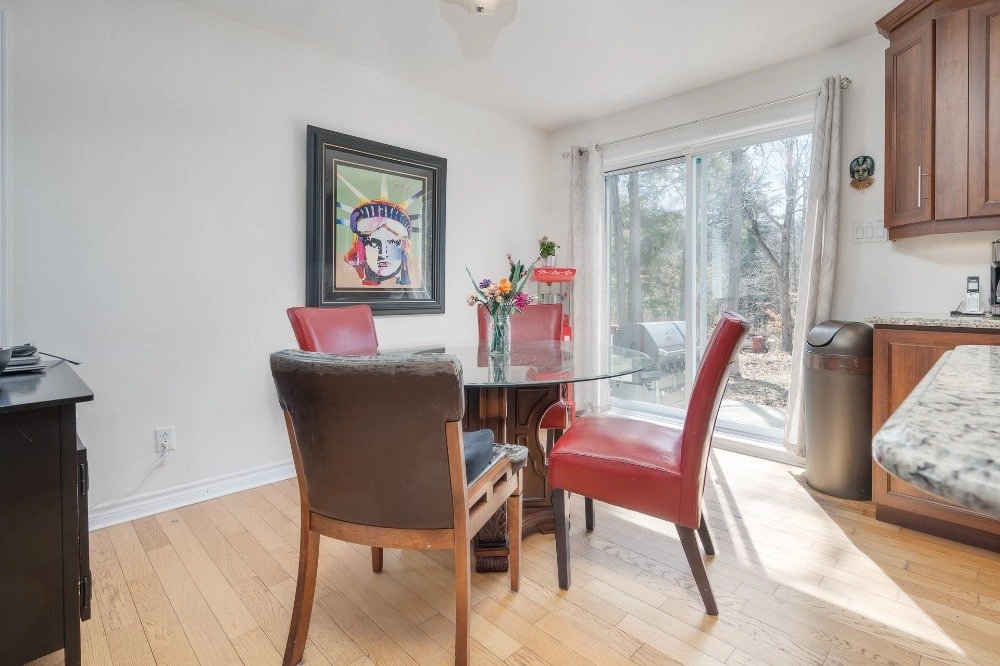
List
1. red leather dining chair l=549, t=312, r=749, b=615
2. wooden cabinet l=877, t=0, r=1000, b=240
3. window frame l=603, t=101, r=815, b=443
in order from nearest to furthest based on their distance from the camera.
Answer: red leather dining chair l=549, t=312, r=749, b=615 → wooden cabinet l=877, t=0, r=1000, b=240 → window frame l=603, t=101, r=815, b=443

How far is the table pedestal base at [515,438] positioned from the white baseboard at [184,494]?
1501 mm

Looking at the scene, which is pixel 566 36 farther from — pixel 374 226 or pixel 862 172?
pixel 862 172

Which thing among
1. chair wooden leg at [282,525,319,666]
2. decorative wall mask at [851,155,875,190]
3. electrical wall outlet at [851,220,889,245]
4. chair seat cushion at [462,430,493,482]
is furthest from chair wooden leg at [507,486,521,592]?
decorative wall mask at [851,155,875,190]

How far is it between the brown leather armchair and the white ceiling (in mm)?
2180

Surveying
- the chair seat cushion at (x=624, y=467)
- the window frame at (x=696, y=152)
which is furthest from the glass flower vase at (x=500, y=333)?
the window frame at (x=696, y=152)

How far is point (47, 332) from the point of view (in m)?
2.13

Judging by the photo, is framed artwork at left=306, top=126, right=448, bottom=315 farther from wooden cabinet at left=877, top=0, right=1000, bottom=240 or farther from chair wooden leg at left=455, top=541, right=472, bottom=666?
wooden cabinet at left=877, top=0, right=1000, bottom=240

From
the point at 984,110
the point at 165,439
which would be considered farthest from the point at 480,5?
the point at 165,439

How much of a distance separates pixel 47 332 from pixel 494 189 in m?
2.92

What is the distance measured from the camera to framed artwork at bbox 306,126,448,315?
292 centimetres

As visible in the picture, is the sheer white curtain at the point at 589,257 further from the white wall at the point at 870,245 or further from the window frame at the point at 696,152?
the white wall at the point at 870,245

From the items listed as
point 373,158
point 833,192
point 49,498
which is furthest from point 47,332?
point 833,192

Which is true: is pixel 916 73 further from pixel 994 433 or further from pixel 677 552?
pixel 994 433

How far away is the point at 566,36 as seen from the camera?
2.77 meters
